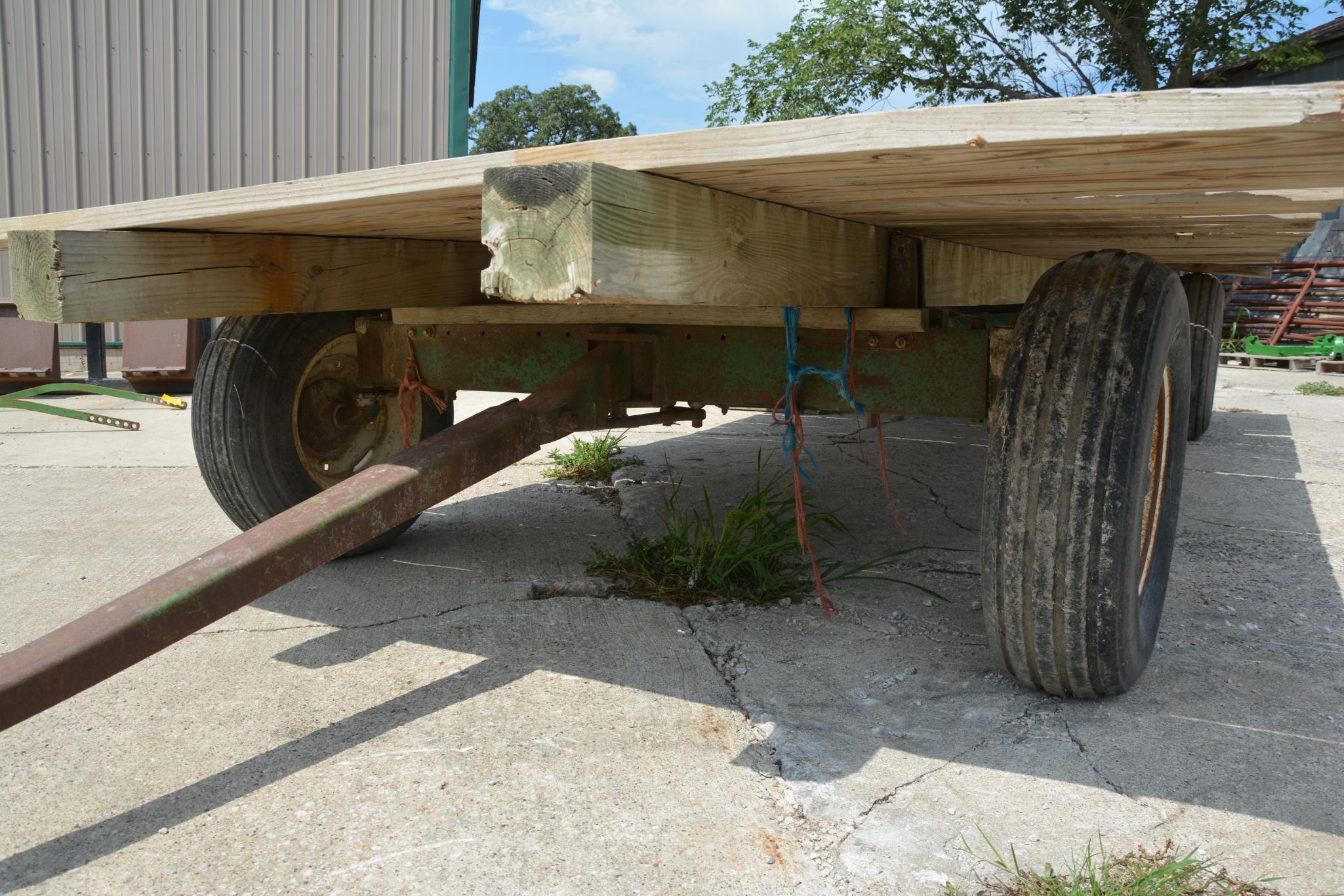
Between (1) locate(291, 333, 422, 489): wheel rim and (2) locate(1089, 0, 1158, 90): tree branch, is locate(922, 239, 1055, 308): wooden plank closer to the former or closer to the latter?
(1) locate(291, 333, 422, 489): wheel rim

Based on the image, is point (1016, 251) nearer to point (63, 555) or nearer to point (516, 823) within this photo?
point (516, 823)

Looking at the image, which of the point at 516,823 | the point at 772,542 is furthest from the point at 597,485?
the point at 516,823

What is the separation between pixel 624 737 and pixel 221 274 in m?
1.44

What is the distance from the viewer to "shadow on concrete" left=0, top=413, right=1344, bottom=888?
1.74m

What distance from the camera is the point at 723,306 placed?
227cm

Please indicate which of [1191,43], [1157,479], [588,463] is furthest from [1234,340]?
[1157,479]

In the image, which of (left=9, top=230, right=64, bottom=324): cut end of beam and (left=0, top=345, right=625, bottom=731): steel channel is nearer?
(left=0, top=345, right=625, bottom=731): steel channel

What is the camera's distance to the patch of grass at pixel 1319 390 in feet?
30.1

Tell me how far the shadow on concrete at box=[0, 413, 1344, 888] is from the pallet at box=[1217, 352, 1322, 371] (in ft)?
32.8

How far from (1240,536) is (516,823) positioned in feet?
9.57

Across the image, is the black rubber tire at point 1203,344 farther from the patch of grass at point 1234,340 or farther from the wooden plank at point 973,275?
the patch of grass at point 1234,340

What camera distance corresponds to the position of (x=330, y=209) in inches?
76.0

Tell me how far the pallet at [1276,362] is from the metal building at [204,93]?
393 inches

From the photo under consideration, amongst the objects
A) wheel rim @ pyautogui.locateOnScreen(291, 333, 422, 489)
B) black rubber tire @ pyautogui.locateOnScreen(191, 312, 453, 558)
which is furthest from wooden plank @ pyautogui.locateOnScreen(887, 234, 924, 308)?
black rubber tire @ pyautogui.locateOnScreen(191, 312, 453, 558)
